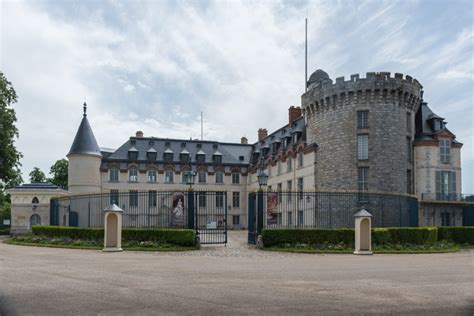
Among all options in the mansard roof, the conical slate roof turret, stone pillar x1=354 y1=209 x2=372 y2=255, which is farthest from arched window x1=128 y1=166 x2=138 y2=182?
stone pillar x1=354 y1=209 x2=372 y2=255

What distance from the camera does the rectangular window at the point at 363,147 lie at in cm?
3678

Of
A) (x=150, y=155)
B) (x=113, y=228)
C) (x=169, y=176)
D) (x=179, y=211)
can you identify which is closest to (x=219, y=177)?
(x=169, y=176)

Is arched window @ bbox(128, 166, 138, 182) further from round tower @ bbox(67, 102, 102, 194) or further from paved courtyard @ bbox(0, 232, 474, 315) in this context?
paved courtyard @ bbox(0, 232, 474, 315)

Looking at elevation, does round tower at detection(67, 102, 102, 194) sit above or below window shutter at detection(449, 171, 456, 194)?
above

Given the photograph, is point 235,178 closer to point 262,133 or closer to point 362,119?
point 262,133

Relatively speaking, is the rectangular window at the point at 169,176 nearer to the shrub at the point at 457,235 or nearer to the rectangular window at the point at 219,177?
the rectangular window at the point at 219,177

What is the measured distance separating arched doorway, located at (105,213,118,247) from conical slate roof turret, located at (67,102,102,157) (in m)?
28.6

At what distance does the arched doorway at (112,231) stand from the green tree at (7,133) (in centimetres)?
2131

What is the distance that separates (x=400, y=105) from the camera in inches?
1468

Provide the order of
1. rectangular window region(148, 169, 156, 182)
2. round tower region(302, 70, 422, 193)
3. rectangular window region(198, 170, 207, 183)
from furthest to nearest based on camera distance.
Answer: rectangular window region(198, 170, 207, 183), rectangular window region(148, 169, 156, 182), round tower region(302, 70, 422, 193)

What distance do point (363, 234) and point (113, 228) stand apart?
1227cm

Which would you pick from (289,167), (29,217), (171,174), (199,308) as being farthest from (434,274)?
(171,174)

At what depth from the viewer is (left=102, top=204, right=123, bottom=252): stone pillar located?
2170 cm

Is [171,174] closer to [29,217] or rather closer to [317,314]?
[29,217]
